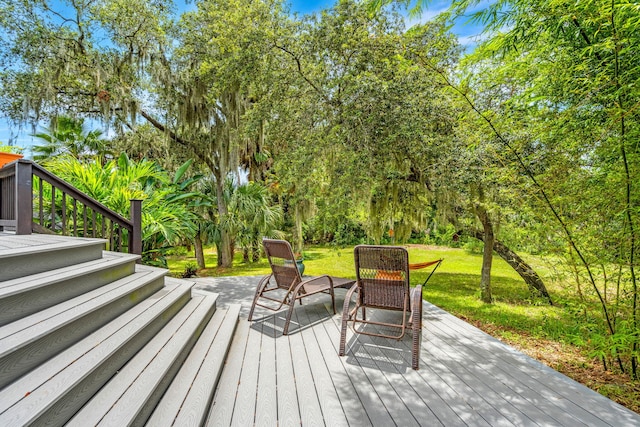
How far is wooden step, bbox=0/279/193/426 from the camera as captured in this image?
129 cm

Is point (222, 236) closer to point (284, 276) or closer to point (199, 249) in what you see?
point (199, 249)

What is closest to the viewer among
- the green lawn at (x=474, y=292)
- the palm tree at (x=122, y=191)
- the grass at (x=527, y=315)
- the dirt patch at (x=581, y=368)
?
the dirt patch at (x=581, y=368)

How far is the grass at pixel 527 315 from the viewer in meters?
2.63

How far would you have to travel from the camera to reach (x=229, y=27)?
6.19m

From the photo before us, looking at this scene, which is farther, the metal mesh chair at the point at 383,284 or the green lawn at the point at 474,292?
the green lawn at the point at 474,292

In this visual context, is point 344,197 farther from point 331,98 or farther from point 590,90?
point 590,90

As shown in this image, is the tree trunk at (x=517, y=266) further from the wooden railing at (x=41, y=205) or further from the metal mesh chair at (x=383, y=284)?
the wooden railing at (x=41, y=205)

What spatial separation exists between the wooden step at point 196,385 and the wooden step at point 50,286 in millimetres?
947

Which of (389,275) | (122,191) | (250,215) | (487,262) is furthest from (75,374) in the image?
(250,215)

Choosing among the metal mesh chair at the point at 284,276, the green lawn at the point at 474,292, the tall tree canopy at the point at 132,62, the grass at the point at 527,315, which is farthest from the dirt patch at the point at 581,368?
the tall tree canopy at the point at 132,62

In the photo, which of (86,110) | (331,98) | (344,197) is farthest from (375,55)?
(86,110)

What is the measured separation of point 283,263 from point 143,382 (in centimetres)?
204

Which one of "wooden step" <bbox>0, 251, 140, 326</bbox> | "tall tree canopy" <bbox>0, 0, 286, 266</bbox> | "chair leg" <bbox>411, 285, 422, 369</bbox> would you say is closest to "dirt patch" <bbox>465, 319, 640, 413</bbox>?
"chair leg" <bbox>411, 285, 422, 369</bbox>

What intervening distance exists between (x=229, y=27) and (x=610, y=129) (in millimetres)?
6374
